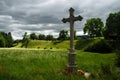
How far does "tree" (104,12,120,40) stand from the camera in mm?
75100

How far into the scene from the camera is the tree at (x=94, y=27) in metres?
94.2

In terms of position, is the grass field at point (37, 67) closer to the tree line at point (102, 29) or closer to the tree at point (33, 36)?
the tree line at point (102, 29)

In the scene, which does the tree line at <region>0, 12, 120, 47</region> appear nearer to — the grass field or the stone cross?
the grass field

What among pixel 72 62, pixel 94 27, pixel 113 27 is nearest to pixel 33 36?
pixel 94 27

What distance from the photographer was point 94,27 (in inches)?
3716

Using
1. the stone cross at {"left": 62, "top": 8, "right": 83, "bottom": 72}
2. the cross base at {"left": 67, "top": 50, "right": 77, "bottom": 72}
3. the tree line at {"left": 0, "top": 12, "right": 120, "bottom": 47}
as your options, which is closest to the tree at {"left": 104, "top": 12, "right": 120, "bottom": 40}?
the tree line at {"left": 0, "top": 12, "right": 120, "bottom": 47}

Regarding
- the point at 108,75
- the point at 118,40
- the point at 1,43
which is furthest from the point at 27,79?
the point at 1,43

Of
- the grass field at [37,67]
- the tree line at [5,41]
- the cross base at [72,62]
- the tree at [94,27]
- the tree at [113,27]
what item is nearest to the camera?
the grass field at [37,67]

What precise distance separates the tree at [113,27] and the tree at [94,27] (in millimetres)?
12566

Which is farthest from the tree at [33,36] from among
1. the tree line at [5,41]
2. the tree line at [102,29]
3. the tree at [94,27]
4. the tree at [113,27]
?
the tree at [113,27]

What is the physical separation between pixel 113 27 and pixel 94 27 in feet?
62.9

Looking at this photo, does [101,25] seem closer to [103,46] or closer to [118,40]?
[118,40]

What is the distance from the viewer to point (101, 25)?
95562mm

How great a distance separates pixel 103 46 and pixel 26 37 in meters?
73.1
